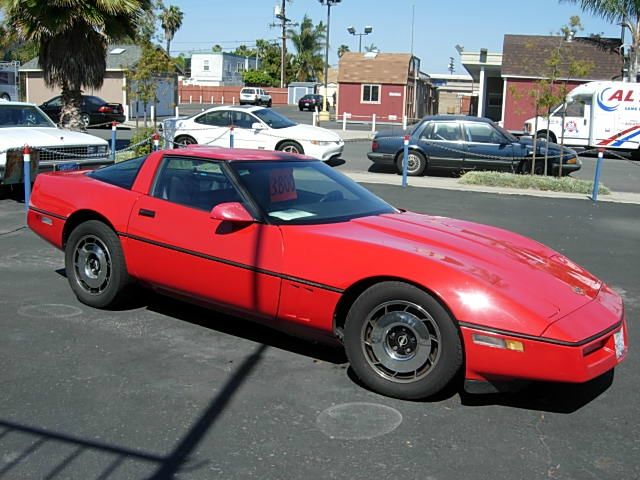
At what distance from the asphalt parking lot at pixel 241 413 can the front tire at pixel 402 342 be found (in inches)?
5.2

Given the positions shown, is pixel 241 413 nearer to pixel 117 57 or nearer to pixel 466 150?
pixel 466 150

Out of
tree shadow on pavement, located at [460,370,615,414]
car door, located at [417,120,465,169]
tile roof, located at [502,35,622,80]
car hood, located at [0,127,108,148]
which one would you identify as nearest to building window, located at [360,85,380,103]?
tile roof, located at [502,35,622,80]

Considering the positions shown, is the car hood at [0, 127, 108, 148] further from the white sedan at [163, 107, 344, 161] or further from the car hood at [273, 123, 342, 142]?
the car hood at [273, 123, 342, 142]

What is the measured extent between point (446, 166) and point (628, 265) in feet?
28.7

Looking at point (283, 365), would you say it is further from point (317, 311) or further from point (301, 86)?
point (301, 86)

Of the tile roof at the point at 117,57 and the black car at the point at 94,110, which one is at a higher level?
the tile roof at the point at 117,57

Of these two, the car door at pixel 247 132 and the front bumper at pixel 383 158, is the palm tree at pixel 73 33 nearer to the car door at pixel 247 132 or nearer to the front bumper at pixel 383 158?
the car door at pixel 247 132

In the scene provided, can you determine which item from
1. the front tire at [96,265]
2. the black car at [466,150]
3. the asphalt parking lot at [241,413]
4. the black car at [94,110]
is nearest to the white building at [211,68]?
the black car at [94,110]

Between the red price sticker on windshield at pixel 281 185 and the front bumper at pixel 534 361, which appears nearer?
the front bumper at pixel 534 361

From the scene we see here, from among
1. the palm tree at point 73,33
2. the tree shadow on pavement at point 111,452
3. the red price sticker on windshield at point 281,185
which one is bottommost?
the tree shadow on pavement at point 111,452

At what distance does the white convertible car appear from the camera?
34.7ft

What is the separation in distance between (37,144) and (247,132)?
661 centimetres

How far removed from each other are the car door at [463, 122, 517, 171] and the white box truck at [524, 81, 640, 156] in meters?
7.96

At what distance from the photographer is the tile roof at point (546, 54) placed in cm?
3522
